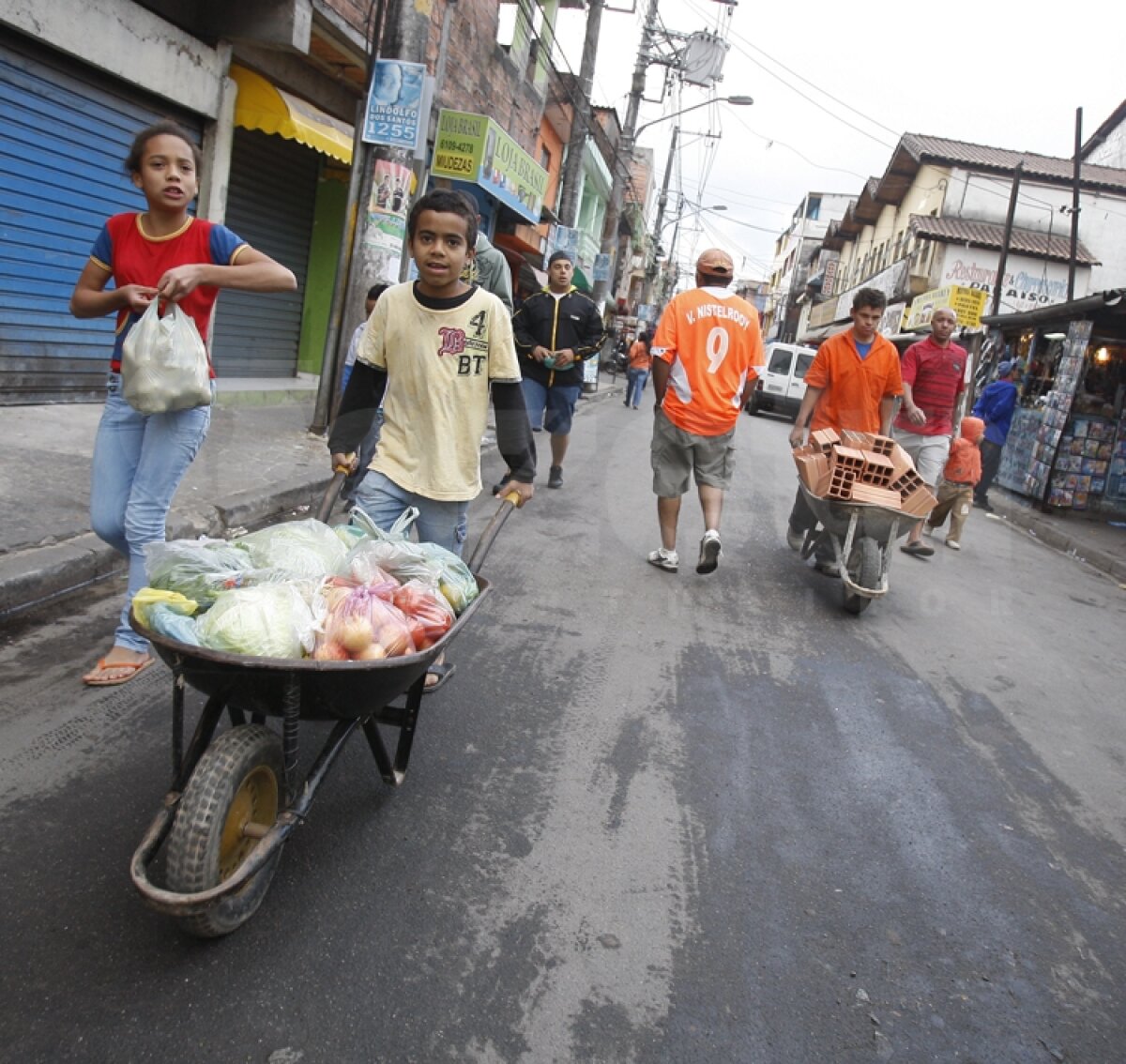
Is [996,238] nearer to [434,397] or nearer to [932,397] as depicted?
[932,397]

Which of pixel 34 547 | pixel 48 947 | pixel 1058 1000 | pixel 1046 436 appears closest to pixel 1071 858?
pixel 1058 1000

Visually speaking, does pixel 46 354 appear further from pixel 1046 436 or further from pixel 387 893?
pixel 1046 436

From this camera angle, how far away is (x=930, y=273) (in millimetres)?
26422

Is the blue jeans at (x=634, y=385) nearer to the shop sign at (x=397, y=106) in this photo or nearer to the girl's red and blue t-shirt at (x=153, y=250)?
the shop sign at (x=397, y=106)

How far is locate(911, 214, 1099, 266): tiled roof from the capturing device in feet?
80.9

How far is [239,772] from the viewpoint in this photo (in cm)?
205

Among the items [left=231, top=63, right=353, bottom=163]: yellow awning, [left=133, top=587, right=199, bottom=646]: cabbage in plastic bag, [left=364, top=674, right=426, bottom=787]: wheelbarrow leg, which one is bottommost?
[left=364, top=674, right=426, bottom=787]: wheelbarrow leg

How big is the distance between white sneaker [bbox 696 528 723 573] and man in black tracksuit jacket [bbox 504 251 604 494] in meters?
2.34

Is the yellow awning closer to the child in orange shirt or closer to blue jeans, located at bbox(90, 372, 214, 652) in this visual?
blue jeans, located at bbox(90, 372, 214, 652)

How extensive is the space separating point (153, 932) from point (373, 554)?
107cm

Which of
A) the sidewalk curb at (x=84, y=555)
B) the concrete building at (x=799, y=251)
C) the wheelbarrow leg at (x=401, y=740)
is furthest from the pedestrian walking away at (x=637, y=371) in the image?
the concrete building at (x=799, y=251)

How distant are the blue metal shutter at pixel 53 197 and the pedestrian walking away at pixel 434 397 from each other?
5597 millimetres

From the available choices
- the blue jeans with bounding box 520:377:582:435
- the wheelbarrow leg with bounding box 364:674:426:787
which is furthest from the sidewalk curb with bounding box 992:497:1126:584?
the wheelbarrow leg with bounding box 364:674:426:787

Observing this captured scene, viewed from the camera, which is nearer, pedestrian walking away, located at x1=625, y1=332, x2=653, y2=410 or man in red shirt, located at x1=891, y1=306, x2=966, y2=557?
man in red shirt, located at x1=891, y1=306, x2=966, y2=557
